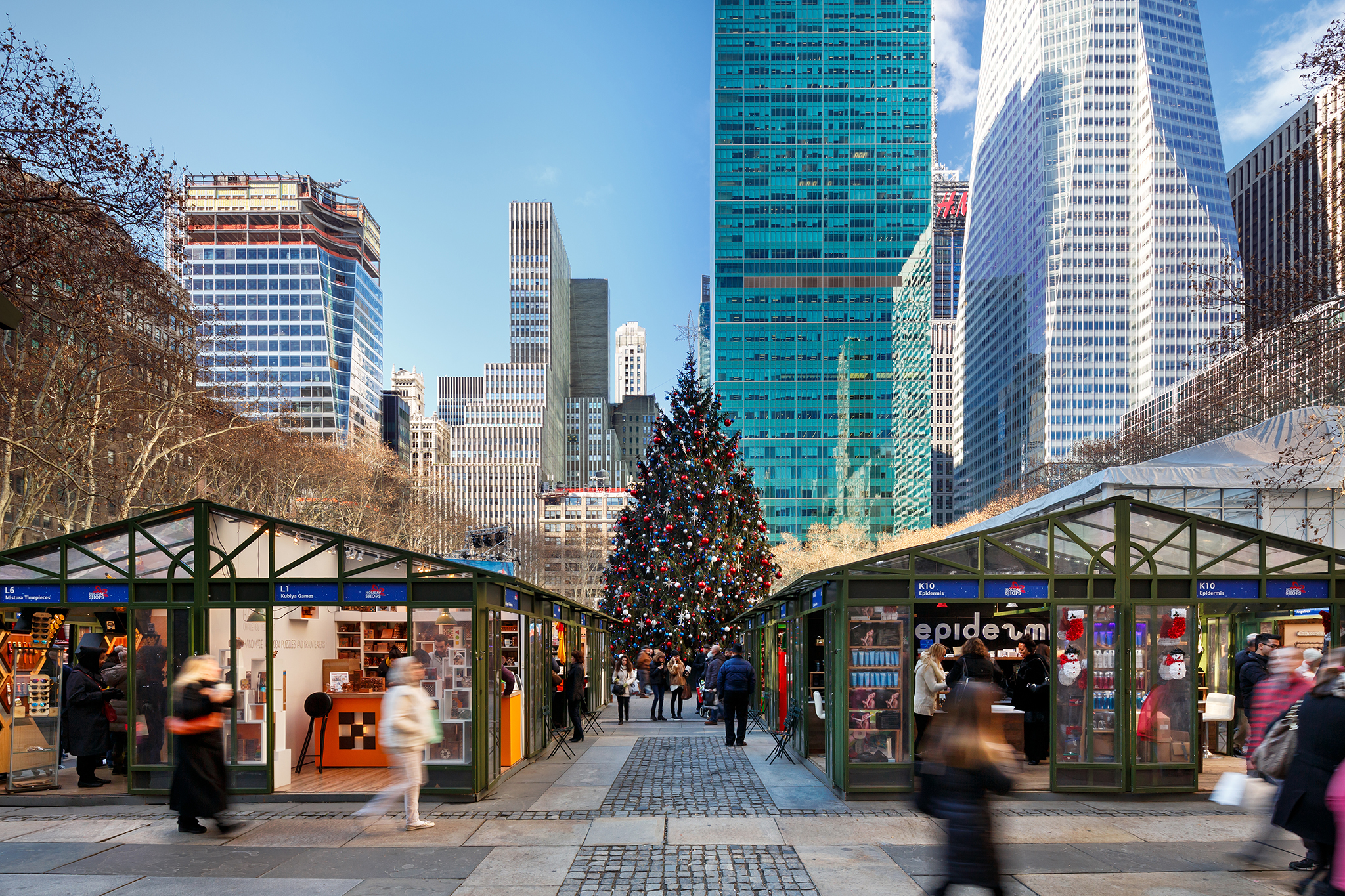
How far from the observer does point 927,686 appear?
37.2ft

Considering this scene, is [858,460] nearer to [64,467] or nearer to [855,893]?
[64,467]

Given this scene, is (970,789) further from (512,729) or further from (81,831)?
(512,729)

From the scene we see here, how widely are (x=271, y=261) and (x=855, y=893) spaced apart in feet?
393

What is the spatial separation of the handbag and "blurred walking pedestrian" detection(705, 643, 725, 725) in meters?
14.3

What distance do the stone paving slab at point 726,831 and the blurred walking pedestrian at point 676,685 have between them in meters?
12.9

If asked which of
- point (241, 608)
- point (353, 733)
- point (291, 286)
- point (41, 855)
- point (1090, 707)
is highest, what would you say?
point (291, 286)

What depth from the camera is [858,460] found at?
120 meters

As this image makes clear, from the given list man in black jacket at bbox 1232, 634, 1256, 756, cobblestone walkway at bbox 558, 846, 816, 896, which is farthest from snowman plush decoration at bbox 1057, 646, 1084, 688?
cobblestone walkway at bbox 558, 846, 816, 896

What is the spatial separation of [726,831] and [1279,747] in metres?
4.63

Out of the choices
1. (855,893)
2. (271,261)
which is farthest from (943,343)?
(855,893)

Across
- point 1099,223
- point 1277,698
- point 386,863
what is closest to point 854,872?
point 1277,698

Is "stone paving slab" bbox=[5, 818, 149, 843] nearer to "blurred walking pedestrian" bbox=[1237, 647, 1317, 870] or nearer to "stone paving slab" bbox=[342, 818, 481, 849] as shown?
"stone paving slab" bbox=[342, 818, 481, 849]

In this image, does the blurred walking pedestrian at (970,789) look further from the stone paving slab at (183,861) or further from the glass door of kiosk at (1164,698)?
the glass door of kiosk at (1164,698)

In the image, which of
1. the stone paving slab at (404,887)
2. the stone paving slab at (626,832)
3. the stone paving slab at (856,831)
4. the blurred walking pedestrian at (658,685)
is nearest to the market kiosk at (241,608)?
the stone paving slab at (626,832)
